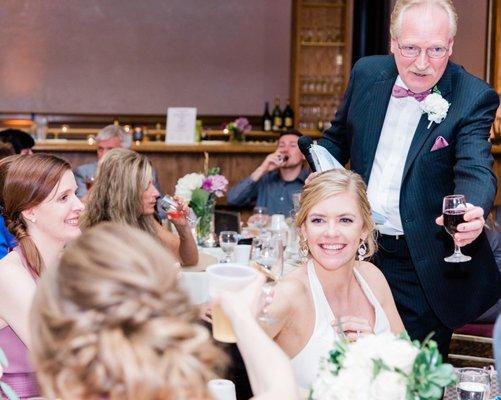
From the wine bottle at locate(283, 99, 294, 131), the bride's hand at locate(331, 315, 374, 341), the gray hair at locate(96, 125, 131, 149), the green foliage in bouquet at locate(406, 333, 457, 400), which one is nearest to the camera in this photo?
the green foliage in bouquet at locate(406, 333, 457, 400)

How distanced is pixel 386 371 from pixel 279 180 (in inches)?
191

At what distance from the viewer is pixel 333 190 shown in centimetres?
280

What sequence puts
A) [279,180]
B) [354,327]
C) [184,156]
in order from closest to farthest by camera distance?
[354,327]
[279,180]
[184,156]

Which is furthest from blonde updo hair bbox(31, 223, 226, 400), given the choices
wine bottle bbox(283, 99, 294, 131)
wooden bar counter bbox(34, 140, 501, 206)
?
wine bottle bbox(283, 99, 294, 131)

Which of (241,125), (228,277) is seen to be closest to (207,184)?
(241,125)

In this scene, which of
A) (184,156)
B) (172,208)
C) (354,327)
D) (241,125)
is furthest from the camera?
(241,125)

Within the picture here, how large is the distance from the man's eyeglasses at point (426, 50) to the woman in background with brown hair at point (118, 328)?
1788 millimetres

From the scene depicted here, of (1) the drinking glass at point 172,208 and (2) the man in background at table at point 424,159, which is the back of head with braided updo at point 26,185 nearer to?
(2) the man in background at table at point 424,159

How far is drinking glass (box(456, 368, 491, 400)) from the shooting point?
2180 millimetres

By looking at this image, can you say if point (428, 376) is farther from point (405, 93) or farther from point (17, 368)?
point (405, 93)

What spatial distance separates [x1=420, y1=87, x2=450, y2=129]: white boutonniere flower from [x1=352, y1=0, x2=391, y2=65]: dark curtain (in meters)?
5.82

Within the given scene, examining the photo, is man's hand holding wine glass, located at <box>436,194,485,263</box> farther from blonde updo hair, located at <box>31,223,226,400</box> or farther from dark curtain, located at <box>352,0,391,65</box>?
dark curtain, located at <box>352,0,391,65</box>

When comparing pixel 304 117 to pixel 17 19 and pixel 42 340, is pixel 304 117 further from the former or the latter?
pixel 42 340

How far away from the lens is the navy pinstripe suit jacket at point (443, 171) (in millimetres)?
2926
